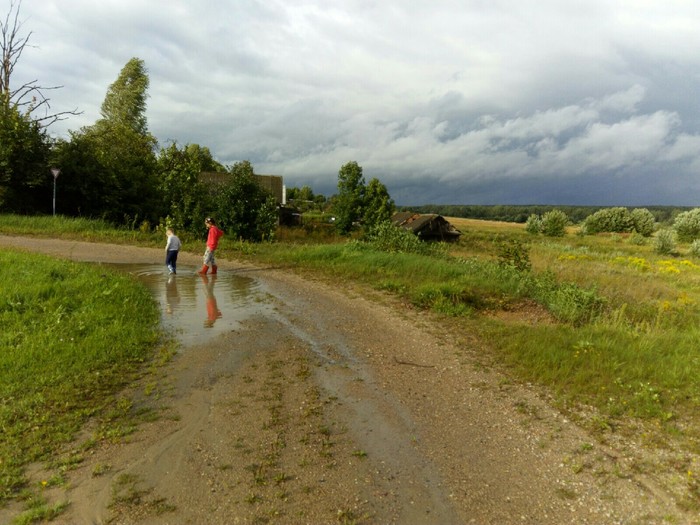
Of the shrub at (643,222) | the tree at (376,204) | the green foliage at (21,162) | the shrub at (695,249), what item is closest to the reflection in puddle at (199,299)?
the green foliage at (21,162)

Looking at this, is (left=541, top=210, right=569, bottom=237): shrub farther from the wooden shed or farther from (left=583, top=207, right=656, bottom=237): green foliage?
the wooden shed

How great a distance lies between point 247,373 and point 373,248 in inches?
427

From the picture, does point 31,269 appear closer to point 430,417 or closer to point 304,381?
point 304,381

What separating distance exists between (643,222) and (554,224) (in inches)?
576

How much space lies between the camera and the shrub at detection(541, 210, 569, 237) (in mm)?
69875

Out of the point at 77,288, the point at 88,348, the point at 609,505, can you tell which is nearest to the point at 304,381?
the point at 88,348

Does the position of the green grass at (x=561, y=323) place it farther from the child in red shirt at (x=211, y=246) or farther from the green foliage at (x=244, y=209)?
the green foliage at (x=244, y=209)

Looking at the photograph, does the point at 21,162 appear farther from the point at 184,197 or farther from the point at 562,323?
the point at 562,323

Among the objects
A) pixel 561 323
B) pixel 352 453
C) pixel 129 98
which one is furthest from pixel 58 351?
pixel 129 98

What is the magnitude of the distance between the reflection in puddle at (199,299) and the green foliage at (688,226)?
6202 cm

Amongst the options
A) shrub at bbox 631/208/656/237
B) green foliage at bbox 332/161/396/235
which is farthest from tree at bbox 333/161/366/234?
shrub at bbox 631/208/656/237

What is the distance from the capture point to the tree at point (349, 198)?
47438 mm

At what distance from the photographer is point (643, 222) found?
71.5 m

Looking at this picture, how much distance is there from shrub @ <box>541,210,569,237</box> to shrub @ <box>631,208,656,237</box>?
10.9 metres
